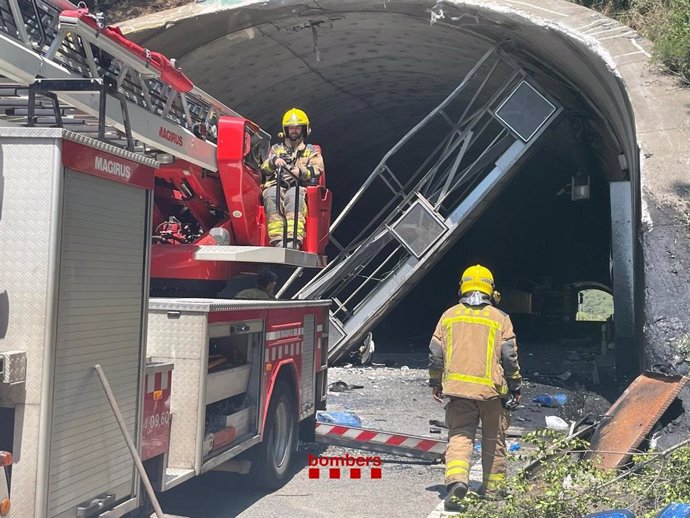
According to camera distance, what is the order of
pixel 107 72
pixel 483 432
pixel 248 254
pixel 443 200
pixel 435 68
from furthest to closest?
pixel 435 68, pixel 443 200, pixel 248 254, pixel 483 432, pixel 107 72

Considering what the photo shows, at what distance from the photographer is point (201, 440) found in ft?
16.0

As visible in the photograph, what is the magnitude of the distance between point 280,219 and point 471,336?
204 centimetres

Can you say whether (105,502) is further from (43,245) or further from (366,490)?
(366,490)

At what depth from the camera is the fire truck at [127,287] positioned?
340cm

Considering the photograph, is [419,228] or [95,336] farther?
[419,228]

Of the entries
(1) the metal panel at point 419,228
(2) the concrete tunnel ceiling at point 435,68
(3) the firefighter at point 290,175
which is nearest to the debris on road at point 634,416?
(2) the concrete tunnel ceiling at point 435,68

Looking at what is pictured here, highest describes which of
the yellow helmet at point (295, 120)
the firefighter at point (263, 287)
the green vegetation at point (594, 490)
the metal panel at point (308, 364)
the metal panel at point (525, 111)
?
the metal panel at point (525, 111)

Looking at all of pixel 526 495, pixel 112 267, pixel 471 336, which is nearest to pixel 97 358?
pixel 112 267

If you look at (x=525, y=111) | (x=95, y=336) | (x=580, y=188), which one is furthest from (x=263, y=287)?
(x=580, y=188)

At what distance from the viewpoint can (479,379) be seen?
5.85 meters

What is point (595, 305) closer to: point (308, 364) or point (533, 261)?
point (533, 261)

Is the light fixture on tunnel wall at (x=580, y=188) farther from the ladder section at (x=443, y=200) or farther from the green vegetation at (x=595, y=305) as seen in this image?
the green vegetation at (x=595, y=305)

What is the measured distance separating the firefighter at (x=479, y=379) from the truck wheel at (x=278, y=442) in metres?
1.29

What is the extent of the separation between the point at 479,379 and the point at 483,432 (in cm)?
43
